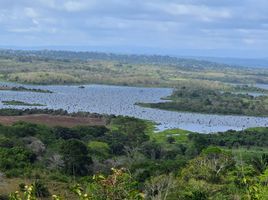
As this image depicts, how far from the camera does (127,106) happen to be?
124688mm

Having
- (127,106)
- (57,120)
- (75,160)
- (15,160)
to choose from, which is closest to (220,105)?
(127,106)

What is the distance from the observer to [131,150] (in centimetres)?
6556

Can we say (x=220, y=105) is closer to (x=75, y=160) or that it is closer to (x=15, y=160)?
(x=75, y=160)

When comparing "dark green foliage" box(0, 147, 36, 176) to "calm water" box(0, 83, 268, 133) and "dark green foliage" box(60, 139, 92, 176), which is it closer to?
"dark green foliage" box(60, 139, 92, 176)

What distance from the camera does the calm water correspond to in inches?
4070

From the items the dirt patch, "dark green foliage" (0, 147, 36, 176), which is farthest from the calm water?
"dark green foliage" (0, 147, 36, 176)

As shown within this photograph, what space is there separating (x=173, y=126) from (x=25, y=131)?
37.7 metres

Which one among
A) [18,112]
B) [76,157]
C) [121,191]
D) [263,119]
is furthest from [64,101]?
[121,191]

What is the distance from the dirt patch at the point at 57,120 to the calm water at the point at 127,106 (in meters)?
12.0

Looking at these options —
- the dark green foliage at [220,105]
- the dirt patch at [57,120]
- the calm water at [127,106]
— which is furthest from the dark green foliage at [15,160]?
the dark green foliage at [220,105]

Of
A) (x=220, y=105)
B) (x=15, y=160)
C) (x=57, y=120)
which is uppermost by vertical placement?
(x=15, y=160)

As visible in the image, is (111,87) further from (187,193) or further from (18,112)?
(187,193)

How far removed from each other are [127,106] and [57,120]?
38.4 meters

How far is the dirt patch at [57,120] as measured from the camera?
84438 millimetres
